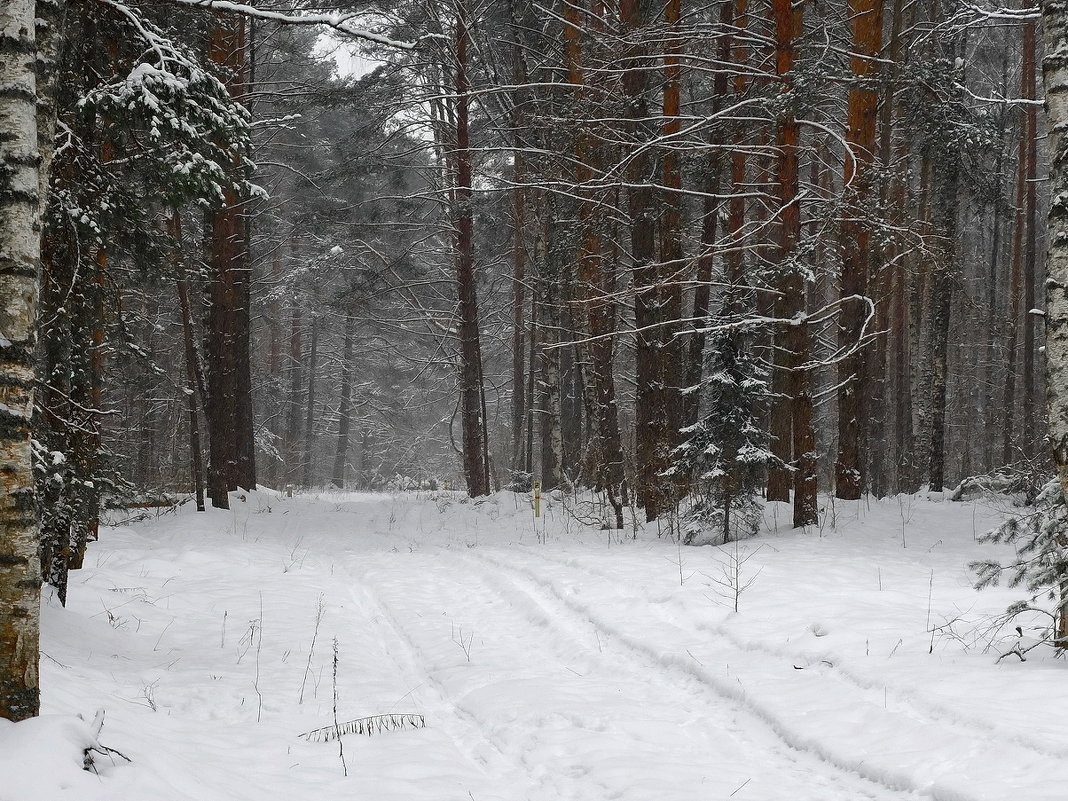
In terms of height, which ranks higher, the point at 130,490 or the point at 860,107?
the point at 860,107

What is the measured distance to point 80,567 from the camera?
30.0 ft

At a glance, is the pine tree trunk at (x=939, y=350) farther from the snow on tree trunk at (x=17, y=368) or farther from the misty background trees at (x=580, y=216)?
the snow on tree trunk at (x=17, y=368)

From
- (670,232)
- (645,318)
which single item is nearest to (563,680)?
(645,318)

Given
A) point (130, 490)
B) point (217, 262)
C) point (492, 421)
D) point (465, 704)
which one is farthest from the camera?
point (492, 421)

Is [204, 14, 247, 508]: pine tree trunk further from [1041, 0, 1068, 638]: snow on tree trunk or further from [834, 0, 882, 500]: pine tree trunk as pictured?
[1041, 0, 1068, 638]: snow on tree trunk

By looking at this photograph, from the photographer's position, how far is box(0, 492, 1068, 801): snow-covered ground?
411 cm

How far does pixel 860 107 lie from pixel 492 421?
3402cm

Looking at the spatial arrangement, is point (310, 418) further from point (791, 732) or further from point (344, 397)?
point (791, 732)

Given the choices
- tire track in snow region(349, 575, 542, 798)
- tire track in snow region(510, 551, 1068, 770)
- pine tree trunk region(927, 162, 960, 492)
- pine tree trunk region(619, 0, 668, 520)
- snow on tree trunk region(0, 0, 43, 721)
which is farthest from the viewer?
pine tree trunk region(927, 162, 960, 492)

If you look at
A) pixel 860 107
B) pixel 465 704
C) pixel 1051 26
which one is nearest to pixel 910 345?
pixel 860 107

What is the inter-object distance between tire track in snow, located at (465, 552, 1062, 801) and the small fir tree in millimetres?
3281

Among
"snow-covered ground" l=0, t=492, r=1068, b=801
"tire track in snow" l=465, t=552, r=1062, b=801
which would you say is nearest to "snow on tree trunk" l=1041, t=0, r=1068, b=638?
"snow-covered ground" l=0, t=492, r=1068, b=801

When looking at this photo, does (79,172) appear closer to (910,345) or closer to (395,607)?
(395,607)

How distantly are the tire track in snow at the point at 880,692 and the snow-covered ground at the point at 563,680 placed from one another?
2 centimetres
